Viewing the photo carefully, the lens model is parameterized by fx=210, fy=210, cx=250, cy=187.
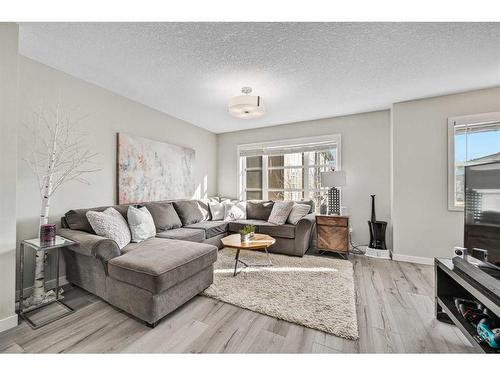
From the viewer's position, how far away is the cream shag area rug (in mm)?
1715

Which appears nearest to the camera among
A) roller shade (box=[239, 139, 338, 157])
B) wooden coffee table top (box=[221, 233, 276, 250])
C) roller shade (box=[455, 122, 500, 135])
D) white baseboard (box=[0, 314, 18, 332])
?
white baseboard (box=[0, 314, 18, 332])

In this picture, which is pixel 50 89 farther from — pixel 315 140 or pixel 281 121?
pixel 315 140

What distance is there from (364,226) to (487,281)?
2.51m

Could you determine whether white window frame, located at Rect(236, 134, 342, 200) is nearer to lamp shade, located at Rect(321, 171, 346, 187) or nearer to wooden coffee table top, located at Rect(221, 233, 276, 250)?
lamp shade, located at Rect(321, 171, 346, 187)

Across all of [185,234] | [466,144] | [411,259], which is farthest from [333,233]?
[185,234]

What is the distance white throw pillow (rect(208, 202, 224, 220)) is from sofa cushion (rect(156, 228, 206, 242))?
0.86 meters

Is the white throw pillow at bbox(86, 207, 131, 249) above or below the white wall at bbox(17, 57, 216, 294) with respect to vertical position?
below

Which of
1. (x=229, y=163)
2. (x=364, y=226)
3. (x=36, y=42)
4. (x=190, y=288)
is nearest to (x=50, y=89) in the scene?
(x=36, y=42)

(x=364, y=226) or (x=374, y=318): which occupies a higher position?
(x=364, y=226)

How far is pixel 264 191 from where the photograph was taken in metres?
4.76

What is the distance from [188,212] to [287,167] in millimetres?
2257

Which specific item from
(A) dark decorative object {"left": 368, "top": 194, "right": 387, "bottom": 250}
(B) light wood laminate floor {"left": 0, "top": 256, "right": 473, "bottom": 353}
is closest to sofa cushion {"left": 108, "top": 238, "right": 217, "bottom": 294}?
(B) light wood laminate floor {"left": 0, "top": 256, "right": 473, "bottom": 353}

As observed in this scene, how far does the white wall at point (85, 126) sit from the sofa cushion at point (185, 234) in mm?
882

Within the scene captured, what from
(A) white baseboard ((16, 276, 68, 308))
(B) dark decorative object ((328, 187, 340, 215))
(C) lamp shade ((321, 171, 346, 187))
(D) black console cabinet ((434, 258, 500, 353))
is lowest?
(A) white baseboard ((16, 276, 68, 308))
